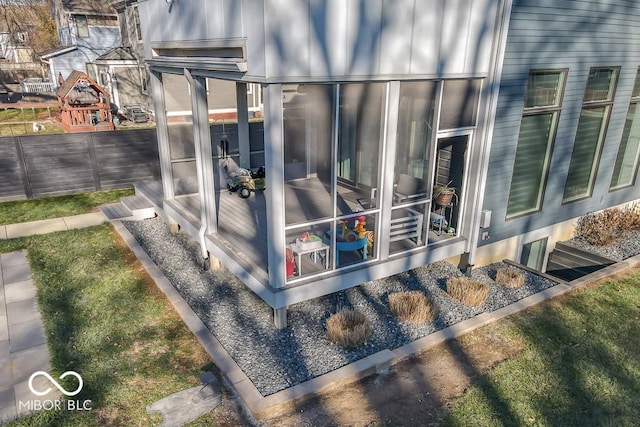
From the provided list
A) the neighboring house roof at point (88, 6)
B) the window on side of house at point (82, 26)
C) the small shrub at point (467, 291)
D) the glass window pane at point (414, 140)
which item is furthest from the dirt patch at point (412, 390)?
the window on side of house at point (82, 26)

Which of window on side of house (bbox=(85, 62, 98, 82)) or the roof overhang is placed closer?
the roof overhang

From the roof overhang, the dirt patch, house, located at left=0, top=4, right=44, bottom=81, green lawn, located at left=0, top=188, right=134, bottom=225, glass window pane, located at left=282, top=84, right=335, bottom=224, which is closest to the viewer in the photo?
the dirt patch

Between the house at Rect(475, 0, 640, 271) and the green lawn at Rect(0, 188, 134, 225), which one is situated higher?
the house at Rect(475, 0, 640, 271)

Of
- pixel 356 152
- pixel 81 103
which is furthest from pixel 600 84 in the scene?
pixel 81 103

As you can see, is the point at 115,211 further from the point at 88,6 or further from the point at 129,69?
the point at 88,6

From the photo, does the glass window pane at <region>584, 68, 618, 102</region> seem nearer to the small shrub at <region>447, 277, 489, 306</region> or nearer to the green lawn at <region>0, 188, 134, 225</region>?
the small shrub at <region>447, 277, 489, 306</region>

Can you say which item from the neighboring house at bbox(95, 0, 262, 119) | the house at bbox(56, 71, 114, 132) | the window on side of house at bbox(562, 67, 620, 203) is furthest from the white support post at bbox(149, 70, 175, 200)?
the neighboring house at bbox(95, 0, 262, 119)

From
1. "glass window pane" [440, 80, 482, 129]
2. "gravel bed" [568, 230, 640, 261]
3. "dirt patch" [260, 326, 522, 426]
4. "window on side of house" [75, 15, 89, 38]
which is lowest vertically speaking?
"gravel bed" [568, 230, 640, 261]
